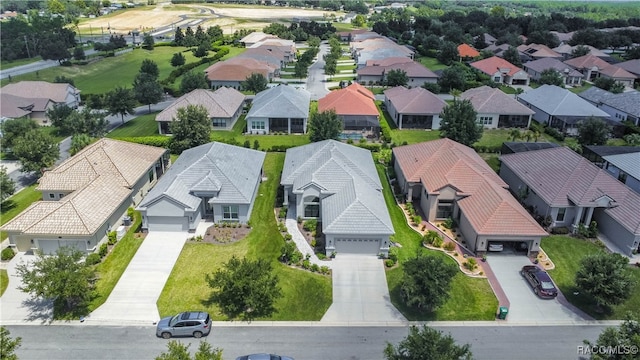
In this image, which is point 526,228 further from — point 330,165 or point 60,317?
point 60,317

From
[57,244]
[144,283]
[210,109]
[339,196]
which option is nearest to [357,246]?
[339,196]

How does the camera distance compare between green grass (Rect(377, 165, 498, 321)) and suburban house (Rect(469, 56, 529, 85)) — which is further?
suburban house (Rect(469, 56, 529, 85))

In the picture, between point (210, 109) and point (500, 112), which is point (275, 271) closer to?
point (210, 109)

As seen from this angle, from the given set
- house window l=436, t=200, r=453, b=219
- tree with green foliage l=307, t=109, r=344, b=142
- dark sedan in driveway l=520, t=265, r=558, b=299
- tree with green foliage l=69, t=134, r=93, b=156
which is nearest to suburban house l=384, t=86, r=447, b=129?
tree with green foliage l=307, t=109, r=344, b=142

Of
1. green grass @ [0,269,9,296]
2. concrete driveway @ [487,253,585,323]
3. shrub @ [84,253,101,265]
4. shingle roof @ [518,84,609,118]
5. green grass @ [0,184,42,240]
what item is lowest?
green grass @ [0,269,9,296]

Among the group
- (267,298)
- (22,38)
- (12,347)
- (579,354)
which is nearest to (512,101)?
(579,354)

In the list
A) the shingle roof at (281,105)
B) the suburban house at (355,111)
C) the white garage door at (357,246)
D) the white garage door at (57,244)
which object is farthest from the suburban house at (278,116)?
the white garage door at (57,244)

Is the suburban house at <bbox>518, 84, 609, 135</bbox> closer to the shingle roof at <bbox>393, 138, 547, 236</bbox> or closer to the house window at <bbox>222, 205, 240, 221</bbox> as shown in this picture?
the shingle roof at <bbox>393, 138, 547, 236</bbox>

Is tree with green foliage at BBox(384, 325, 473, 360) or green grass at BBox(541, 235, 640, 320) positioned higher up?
tree with green foliage at BBox(384, 325, 473, 360)
